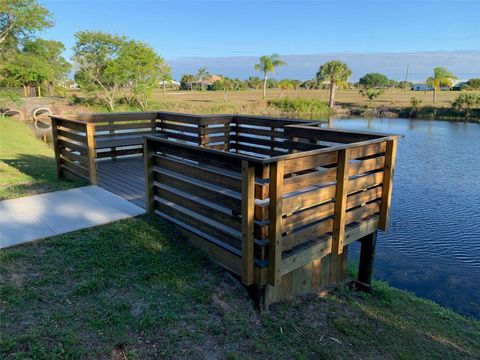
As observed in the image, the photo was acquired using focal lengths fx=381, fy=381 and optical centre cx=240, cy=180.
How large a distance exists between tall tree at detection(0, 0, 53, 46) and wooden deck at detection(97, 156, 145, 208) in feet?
87.7

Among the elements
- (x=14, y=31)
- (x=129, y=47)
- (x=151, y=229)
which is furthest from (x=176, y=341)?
(x=14, y=31)

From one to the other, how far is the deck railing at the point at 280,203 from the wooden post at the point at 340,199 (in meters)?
0.01

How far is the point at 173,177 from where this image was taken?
14.3 ft

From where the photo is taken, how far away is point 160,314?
305cm

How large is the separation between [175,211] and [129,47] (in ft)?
97.2

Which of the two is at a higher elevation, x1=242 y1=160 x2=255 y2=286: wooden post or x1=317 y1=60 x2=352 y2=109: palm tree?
x1=317 y1=60 x2=352 y2=109: palm tree

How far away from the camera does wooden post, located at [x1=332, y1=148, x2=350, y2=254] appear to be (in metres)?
3.87

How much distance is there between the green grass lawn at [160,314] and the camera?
2.72m

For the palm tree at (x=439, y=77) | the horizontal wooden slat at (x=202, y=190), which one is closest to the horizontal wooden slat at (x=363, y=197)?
the horizontal wooden slat at (x=202, y=190)

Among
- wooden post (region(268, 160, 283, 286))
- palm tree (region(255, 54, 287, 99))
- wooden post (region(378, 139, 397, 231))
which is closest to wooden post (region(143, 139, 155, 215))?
wooden post (region(268, 160, 283, 286))

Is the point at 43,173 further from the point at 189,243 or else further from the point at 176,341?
the point at 176,341

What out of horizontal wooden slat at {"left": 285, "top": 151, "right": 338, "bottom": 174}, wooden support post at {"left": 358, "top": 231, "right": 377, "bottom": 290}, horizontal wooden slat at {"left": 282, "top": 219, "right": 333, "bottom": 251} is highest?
horizontal wooden slat at {"left": 285, "top": 151, "right": 338, "bottom": 174}

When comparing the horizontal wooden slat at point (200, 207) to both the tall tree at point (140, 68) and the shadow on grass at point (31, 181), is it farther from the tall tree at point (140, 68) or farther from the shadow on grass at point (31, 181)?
the tall tree at point (140, 68)

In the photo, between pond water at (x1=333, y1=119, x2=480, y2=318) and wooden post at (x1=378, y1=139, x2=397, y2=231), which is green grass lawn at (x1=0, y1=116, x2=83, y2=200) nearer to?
wooden post at (x1=378, y1=139, x2=397, y2=231)
